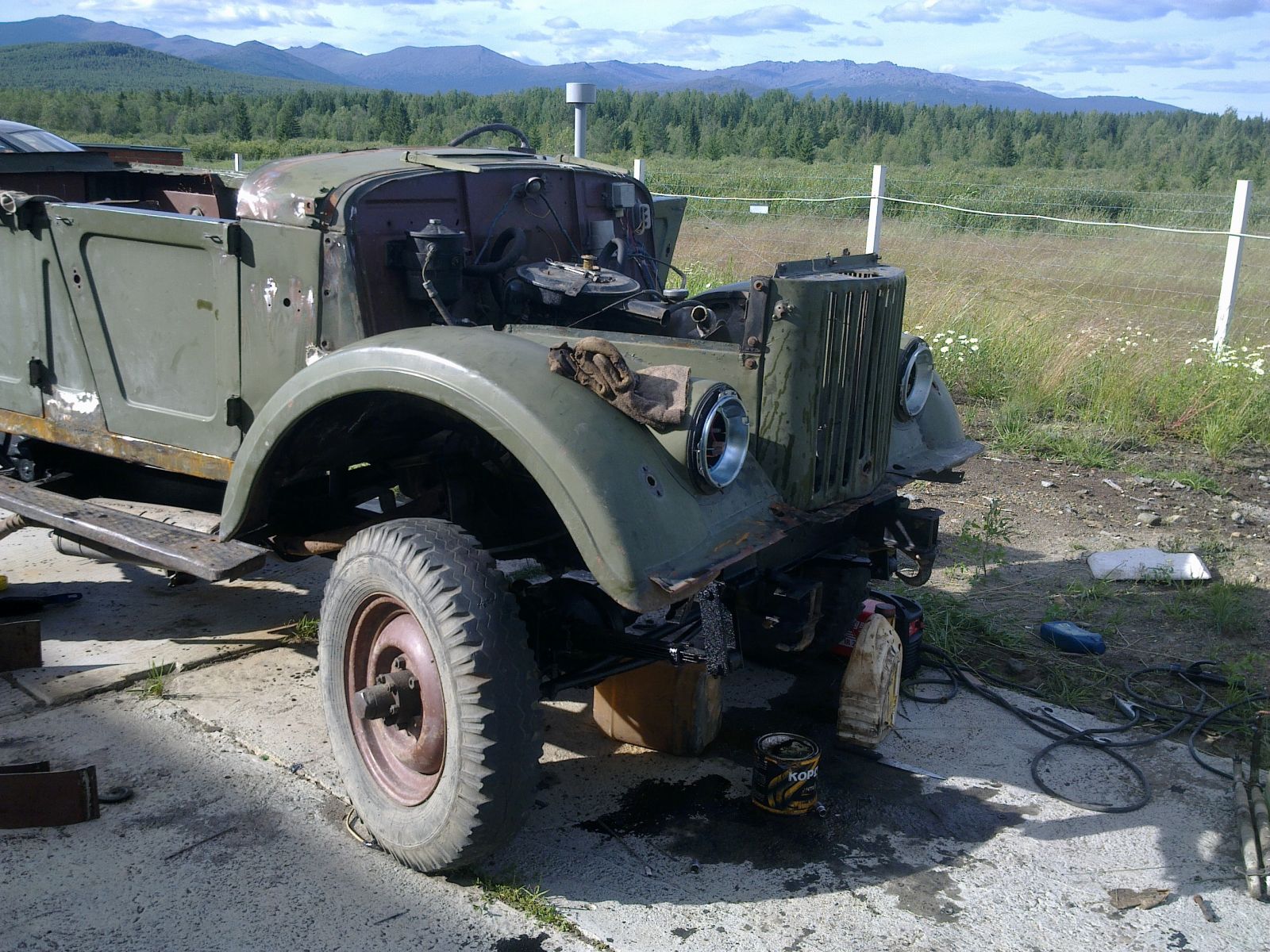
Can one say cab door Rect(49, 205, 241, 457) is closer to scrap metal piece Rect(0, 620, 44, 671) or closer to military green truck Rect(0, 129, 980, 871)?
military green truck Rect(0, 129, 980, 871)

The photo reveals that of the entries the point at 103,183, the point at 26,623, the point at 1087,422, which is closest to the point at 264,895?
the point at 26,623

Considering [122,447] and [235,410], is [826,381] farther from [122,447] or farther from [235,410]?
[122,447]

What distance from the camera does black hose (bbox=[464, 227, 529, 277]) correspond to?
3.61 metres

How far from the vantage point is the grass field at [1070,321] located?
7.14 meters

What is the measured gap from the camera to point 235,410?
360 cm

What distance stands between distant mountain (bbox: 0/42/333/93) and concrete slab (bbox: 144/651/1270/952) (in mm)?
92259

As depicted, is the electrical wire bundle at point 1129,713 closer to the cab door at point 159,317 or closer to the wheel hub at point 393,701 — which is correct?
the wheel hub at point 393,701

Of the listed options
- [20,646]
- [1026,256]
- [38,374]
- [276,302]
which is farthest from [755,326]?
[1026,256]

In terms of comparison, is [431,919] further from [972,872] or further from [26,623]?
[26,623]

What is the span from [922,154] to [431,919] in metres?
45.2

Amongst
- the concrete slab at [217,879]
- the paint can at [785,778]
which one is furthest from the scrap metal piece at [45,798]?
the paint can at [785,778]

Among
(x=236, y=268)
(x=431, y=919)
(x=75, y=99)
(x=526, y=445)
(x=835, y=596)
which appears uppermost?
(x=75, y=99)

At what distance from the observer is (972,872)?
295 centimetres

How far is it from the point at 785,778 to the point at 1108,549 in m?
3.01
